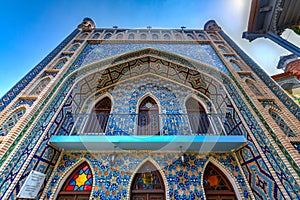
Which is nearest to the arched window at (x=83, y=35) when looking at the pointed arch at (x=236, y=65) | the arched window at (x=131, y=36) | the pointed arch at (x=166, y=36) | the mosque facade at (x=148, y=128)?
the mosque facade at (x=148, y=128)

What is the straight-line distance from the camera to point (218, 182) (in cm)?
392

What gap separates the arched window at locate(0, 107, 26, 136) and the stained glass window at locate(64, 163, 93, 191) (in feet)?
6.01

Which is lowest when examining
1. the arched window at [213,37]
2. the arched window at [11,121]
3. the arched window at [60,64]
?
the arched window at [11,121]

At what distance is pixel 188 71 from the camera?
580 cm

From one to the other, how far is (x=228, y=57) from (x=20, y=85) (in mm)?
6691

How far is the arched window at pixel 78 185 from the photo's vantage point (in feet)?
12.1

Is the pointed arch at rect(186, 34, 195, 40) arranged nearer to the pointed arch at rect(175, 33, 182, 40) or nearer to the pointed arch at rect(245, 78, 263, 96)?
the pointed arch at rect(175, 33, 182, 40)

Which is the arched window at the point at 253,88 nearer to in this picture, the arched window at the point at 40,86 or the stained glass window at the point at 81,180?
the stained glass window at the point at 81,180

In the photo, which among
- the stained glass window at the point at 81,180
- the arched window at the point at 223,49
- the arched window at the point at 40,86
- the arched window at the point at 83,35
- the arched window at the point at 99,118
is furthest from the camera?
the arched window at the point at 83,35

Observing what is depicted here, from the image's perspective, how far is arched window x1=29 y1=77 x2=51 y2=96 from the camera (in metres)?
4.22

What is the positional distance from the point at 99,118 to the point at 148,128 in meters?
1.74

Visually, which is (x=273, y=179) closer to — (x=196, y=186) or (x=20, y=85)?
(x=196, y=186)

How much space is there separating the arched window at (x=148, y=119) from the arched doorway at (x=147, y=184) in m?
1.05

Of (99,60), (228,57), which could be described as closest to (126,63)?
(99,60)
